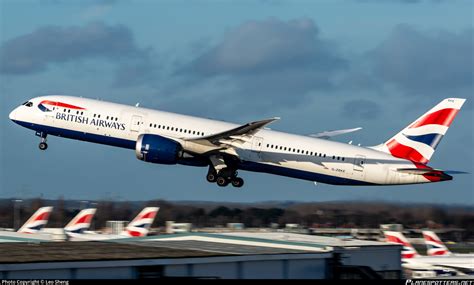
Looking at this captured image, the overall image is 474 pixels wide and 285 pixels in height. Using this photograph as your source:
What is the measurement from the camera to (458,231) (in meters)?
57.6

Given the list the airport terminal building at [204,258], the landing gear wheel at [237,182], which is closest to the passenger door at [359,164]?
the airport terminal building at [204,258]

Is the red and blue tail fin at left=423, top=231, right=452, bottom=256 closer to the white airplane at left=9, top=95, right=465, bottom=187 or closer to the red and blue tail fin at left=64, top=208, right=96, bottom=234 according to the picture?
the white airplane at left=9, top=95, right=465, bottom=187

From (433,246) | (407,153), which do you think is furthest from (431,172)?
(433,246)

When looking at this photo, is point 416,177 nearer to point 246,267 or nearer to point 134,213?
point 246,267

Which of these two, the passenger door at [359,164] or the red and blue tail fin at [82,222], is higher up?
the passenger door at [359,164]

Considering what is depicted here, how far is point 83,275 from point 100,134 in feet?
50.6

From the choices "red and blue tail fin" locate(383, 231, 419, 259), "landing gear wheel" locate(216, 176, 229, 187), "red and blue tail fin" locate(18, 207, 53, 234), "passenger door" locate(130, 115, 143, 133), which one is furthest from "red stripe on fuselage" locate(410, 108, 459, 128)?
"red and blue tail fin" locate(18, 207, 53, 234)

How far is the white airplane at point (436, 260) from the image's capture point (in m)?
41.2

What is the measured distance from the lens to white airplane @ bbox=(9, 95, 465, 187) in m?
43.1

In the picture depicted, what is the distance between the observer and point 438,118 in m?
45.3

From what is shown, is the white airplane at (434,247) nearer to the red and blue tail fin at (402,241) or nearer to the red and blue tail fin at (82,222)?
the red and blue tail fin at (402,241)

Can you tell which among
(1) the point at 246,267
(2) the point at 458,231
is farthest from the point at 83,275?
(2) the point at 458,231

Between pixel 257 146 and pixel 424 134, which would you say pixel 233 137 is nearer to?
pixel 257 146

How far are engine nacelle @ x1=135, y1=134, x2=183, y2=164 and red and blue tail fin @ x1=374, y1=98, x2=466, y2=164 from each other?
9869 mm
